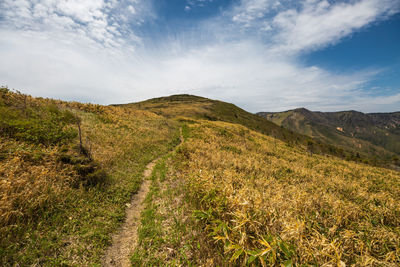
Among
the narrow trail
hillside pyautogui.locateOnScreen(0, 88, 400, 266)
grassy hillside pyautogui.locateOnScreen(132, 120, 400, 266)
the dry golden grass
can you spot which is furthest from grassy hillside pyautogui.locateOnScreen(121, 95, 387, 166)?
the narrow trail

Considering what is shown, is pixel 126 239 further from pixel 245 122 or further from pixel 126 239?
A: pixel 245 122

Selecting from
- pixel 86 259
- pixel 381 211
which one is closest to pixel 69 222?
pixel 86 259

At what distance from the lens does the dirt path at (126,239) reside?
14.9 feet

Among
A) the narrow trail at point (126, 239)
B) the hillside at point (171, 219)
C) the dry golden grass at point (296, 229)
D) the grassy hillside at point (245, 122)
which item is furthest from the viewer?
the grassy hillside at point (245, 122)

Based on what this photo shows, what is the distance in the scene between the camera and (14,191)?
205 inches

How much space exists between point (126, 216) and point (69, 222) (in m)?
1.93

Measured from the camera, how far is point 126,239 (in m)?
5.38

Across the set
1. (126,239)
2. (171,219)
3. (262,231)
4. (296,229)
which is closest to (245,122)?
(171,219)

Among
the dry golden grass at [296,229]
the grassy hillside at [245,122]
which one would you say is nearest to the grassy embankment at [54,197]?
the dry golden grass at [296,229]

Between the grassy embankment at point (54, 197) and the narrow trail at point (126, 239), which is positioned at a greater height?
the grassy embankment at point (54, 197)

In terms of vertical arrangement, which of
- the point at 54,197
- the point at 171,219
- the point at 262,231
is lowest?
the point at 171,219

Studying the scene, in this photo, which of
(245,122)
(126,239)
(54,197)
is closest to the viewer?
(126,239)

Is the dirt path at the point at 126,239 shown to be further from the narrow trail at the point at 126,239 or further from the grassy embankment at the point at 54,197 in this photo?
the grassy embankment at the point at 54,197

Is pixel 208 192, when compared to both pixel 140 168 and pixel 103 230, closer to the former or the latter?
pixel 103 230
